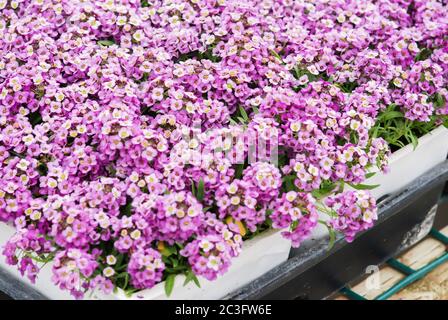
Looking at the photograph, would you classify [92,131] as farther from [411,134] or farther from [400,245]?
[400,245]

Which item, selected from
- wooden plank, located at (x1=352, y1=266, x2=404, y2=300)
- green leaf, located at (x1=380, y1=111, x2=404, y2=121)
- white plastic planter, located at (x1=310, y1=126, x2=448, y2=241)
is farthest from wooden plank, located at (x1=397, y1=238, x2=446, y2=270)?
green leaf, located at (x1=380, y1=111, x2=404, y2=121)

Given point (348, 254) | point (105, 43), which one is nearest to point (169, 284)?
point (348, 254)

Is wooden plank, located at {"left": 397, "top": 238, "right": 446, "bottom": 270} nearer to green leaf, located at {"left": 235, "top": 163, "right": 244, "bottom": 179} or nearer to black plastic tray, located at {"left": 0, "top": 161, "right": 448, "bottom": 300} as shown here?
black plastic tray, located at {"left": 0, "top": 161, "right": 448, "bottom": 300}

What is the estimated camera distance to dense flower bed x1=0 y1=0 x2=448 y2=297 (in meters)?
1.70

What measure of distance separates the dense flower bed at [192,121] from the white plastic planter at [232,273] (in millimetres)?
40

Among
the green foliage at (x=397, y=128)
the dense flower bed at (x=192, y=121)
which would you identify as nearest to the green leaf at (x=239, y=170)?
the dense flower bed at (x=192, y=121)

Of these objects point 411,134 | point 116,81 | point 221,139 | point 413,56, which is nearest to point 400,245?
point 411,134

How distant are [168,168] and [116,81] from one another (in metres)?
0.38

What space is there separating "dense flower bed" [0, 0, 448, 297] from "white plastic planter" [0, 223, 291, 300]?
0.13ft

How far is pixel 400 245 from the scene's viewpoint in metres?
2.48

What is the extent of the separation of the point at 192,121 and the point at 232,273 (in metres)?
0.43

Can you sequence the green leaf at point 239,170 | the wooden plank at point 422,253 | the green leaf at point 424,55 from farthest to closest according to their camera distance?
the wooden plank at point 422,253 → the green leaf at point 424,55 → the green leaf at point 239,170

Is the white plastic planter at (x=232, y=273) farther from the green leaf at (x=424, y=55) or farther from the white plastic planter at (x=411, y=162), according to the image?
the green leaf at (x=424, y=55)

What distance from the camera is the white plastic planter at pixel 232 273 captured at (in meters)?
1.76
